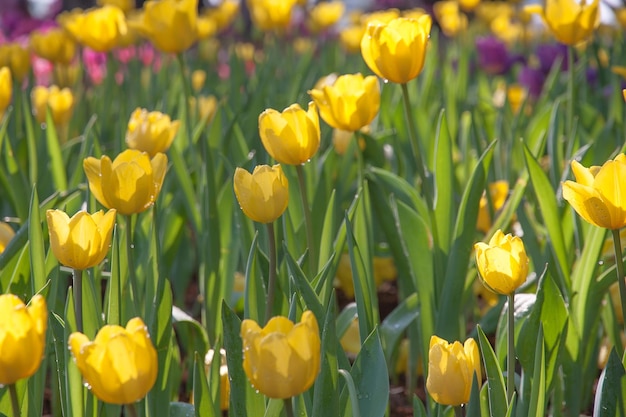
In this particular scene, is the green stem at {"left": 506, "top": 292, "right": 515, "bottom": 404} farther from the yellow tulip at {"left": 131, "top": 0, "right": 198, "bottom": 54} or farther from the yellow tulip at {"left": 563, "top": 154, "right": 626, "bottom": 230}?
the yellow tulip at {"left": 131, "top": 0, "right": 198, "bottom": 54}

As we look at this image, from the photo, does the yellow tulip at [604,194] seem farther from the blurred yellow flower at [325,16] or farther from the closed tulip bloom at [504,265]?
the blurred yellow flower at [325,16]

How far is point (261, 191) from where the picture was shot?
1.02m

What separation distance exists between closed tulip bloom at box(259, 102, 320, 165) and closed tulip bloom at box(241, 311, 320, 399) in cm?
44

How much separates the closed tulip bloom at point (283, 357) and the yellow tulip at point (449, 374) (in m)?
0.17

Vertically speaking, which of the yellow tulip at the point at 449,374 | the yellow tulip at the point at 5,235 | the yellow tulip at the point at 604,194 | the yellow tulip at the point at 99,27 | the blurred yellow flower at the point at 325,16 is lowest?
the blurred yellow flower at the point at 325,16

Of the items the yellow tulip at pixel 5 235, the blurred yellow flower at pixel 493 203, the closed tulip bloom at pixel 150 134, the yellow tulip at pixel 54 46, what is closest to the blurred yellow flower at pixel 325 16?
the yellow tulip at pixel 54 46

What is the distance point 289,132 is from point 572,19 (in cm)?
72

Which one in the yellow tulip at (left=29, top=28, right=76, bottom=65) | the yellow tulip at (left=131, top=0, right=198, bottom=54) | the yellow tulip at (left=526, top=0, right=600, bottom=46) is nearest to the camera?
the yellow tulip at (left=526, top=0, right=600, bottom=46)

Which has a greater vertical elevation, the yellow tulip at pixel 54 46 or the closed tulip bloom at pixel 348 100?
the closed tulip bloom at pixel 348 100

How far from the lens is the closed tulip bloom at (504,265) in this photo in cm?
90

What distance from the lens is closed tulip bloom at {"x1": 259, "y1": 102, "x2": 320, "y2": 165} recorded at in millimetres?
1113

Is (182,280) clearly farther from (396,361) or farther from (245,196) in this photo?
(245,196)

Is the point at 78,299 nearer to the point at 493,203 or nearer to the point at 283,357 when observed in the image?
the point at 283,357

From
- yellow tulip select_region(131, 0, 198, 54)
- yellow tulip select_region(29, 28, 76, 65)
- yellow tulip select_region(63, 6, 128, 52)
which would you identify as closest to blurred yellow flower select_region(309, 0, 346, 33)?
yellow tulip select_region(29, 28, 76, 65)
